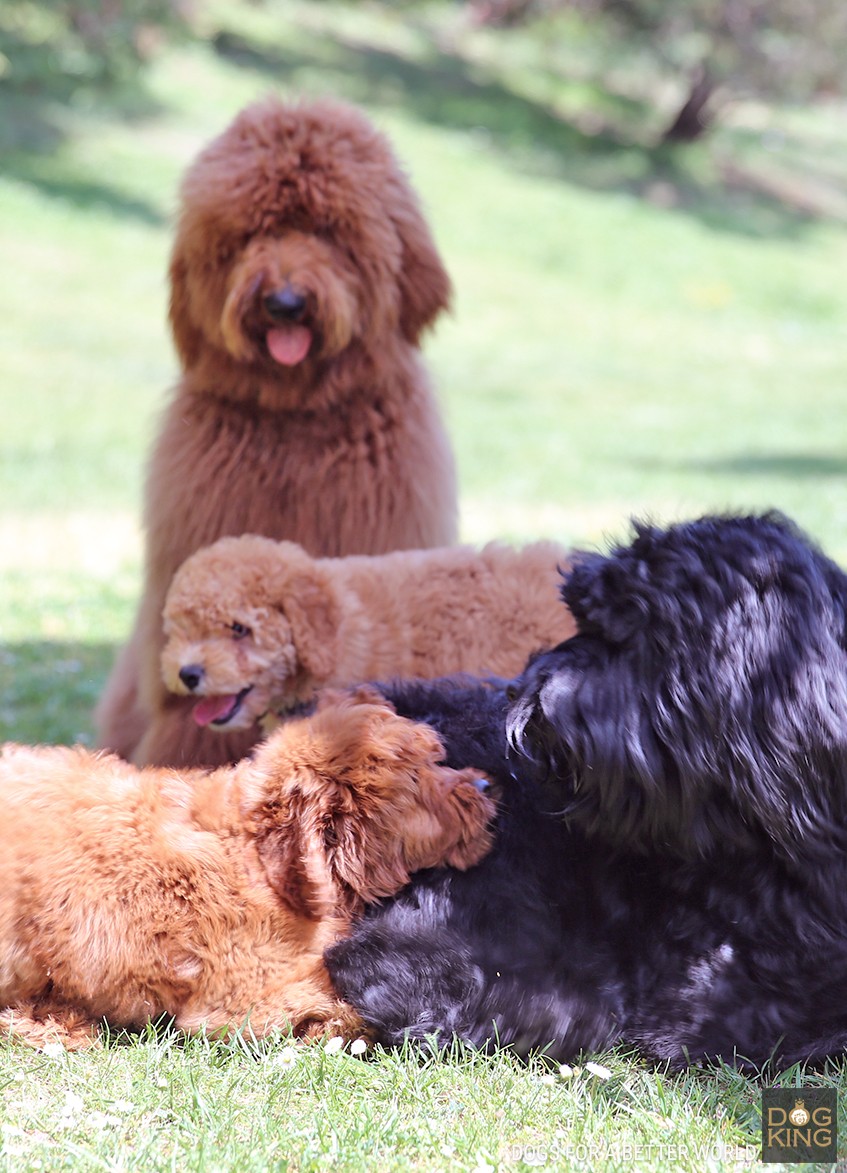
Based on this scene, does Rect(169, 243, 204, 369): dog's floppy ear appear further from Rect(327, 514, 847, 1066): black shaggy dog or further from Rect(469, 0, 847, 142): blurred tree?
Rect(469, 0, 847, 142): blurred tree

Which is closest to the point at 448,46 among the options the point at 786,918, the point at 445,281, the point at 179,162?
the point at 179,162

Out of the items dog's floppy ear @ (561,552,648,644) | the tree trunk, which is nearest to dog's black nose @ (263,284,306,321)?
dog's floppy ear @ (561,552,648,644)

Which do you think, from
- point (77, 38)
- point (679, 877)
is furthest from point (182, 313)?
point (77, 38)

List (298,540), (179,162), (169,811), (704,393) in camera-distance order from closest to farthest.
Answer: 1. (169,811)
2. (298,540)
3. (704,393)
4. (179,162)

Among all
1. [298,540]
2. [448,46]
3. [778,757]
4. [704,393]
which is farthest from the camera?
[448,46]

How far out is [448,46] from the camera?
A: 36000 mm

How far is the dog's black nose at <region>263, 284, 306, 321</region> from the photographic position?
12.7 feet

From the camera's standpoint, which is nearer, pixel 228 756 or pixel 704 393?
pixel 228 756

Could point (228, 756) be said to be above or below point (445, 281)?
below

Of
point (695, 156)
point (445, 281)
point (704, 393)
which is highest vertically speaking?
point (695, 156)

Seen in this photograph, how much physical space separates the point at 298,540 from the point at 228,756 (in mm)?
759

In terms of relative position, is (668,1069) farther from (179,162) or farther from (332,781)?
(179,162)

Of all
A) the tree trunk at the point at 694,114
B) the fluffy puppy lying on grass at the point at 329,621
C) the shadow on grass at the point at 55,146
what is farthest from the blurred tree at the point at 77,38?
the fluffy puppy lying on grass at the point at 329,621

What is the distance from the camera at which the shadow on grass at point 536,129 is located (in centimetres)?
2944
